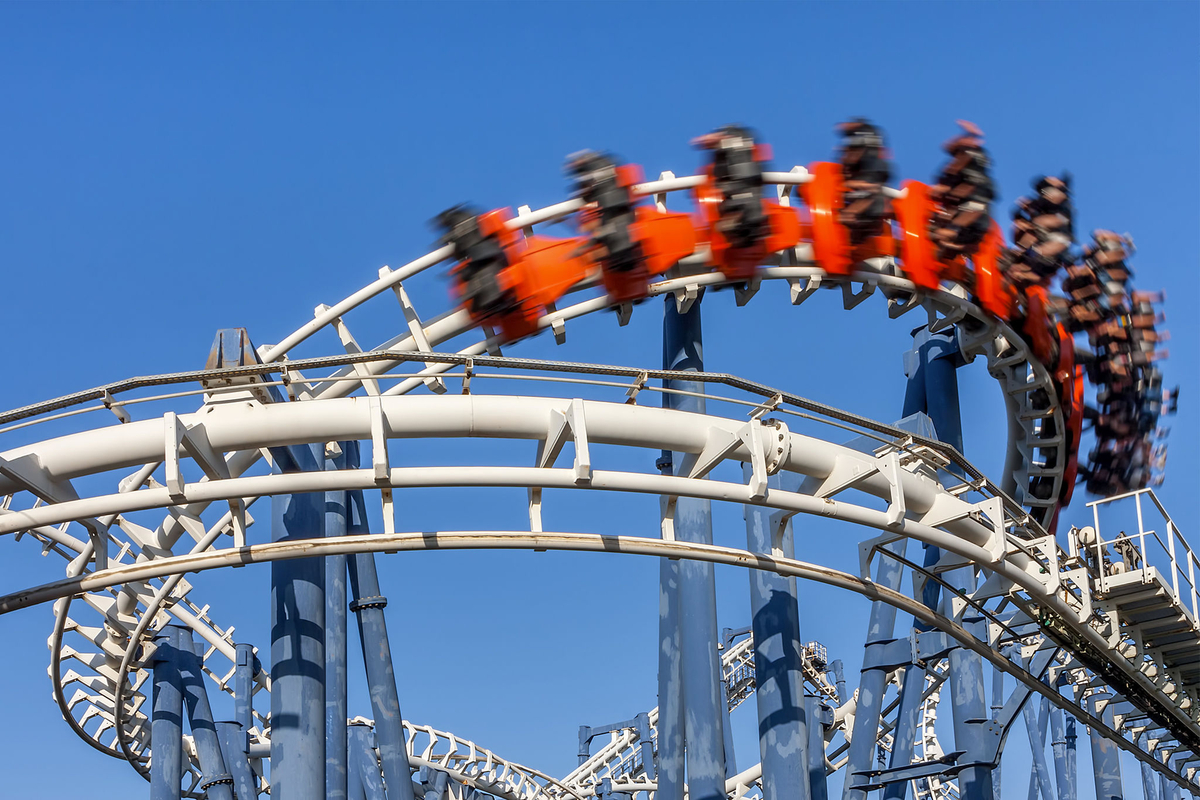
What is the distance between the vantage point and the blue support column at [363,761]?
19141 millimetres

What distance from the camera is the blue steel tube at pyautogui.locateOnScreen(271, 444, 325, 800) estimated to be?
361 inches

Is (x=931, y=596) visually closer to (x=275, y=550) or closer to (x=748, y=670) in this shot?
(x=275, y=550)

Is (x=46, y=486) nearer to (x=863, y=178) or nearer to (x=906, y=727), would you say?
(x=863, y=178)

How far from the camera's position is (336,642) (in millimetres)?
11789

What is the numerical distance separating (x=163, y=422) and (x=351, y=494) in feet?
13.3

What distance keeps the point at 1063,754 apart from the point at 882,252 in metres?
15.6

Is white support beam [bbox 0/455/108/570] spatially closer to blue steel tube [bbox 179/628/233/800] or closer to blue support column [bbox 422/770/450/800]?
blue steel tube [bbox 179/628/233/800]

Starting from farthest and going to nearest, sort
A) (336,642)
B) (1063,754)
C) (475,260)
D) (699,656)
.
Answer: (1063,754)
(336,642)
(699,656)
(475,260)

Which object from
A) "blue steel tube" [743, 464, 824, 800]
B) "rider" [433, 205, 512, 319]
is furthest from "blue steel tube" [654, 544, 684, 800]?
"rider" [433, 205, 512, 319]

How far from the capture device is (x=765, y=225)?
37.3 ft

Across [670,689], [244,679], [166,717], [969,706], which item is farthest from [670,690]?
[244,679]

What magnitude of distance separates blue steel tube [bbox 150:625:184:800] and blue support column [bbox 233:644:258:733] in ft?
6.76

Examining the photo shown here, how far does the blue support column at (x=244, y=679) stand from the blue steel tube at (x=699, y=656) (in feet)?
25.7

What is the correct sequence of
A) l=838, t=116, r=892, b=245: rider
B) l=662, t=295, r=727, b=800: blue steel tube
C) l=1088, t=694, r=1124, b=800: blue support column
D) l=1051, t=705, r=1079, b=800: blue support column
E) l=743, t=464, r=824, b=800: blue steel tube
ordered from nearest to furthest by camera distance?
l=662, t=295, r=727, b=800: blue steel tube
l=743, t=464, r=824, b=800: blue steel tube
l=838, t=116, r=892, b=245: rider
l=1088, t=694, r=1124, b=800: blue support column
l=1051, t=705, r=1079, b=800: blue support column
